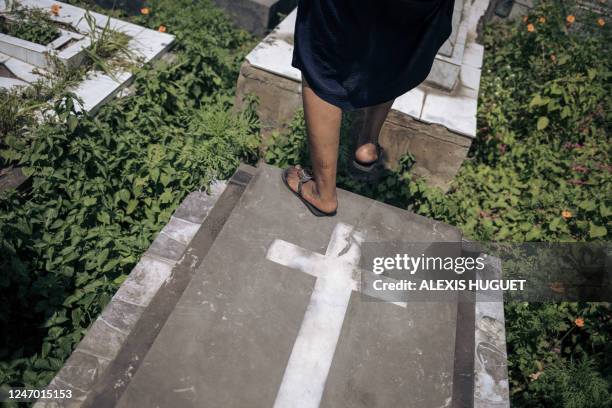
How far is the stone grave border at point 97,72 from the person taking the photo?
326cm

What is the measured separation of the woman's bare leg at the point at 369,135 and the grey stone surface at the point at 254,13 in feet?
7.62

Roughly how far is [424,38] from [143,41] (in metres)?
2.60

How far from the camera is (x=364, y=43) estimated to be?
2018mm

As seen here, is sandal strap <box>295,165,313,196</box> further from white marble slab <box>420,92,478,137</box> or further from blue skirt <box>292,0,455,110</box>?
white marble slab <box>420,92,478,137</box>

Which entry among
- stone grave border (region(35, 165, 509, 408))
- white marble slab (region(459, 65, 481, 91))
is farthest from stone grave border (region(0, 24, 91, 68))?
white marble slab (region(459, 65, 481, 91))

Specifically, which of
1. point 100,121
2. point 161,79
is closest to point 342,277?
point 100,121

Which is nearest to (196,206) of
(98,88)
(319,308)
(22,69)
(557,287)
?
(319,308)

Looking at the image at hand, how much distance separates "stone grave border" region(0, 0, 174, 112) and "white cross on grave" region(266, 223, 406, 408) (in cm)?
186

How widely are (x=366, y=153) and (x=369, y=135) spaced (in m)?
0.10

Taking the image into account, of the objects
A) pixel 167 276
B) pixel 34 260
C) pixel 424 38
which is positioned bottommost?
pixel 34 260

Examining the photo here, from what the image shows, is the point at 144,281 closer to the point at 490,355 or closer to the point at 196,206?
the point at 196,206

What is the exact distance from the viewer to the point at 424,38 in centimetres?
213

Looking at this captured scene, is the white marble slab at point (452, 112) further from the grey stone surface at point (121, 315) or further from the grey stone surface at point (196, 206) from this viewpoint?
the grey stone surface at point (121, 315)

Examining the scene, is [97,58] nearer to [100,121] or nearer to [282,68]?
[100,121]
